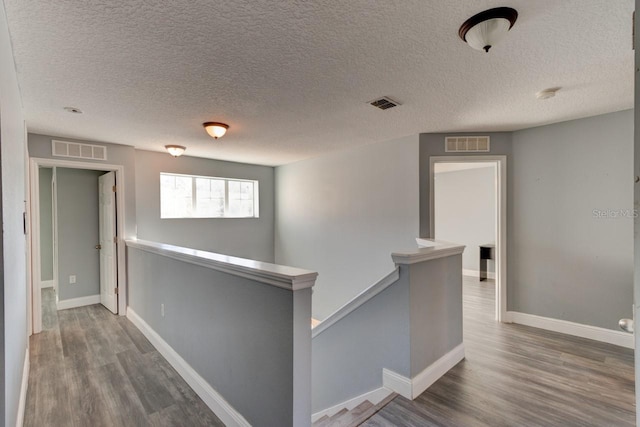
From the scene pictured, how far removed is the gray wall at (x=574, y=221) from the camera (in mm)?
3020

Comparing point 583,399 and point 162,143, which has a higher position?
point 162,143

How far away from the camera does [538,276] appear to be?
354cm

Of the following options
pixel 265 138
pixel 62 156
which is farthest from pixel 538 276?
pixel 62 156

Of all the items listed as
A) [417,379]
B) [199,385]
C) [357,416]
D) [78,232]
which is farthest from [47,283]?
[417,379]

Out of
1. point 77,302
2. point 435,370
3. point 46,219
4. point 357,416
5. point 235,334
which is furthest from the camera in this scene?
point 46,219

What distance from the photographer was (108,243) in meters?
4.27

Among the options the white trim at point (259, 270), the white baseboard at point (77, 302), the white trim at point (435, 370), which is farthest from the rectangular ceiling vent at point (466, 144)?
the white baseboard at point (77, 302)

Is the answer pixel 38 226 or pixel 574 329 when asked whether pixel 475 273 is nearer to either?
pixel 574 329

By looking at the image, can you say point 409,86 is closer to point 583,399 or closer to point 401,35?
point 401,35

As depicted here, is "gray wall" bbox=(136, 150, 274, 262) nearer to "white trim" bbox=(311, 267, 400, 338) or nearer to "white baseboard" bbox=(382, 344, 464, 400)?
"white trim" bbox=(311, 267, 400, 338)

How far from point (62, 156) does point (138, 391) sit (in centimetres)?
313

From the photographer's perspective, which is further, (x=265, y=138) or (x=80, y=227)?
(x=80, y=227)

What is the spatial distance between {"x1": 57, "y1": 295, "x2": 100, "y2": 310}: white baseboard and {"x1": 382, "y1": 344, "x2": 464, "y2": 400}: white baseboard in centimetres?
458

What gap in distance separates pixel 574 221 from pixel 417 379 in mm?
2650
